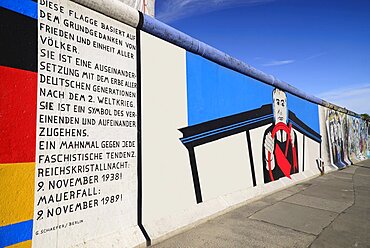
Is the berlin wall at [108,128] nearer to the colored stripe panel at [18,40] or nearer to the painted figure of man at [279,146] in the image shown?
the colored stripe panel at [18,40]

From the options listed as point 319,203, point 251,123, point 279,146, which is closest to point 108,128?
point 251,123

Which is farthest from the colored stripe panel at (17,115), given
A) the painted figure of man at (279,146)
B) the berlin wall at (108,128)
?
the painted figure of man at (279,146)

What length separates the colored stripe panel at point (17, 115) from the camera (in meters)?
2.09

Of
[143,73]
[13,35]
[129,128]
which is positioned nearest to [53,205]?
[129,128]

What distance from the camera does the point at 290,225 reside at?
377cm

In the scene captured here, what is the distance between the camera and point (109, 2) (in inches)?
114

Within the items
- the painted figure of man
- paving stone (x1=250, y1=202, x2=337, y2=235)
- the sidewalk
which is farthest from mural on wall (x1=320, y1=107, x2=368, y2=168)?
paving stone (x1=250, y1=202, x2=337, y2=235)

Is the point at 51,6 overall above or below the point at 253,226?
above

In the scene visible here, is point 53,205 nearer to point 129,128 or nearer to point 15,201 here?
point 15,201

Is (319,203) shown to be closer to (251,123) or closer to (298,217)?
(298,217)

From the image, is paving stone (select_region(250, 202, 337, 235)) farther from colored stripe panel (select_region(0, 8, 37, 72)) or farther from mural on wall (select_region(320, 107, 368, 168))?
mural on wall (select_region(320, 107, 368, 168))

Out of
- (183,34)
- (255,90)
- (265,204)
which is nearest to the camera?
(183,34)

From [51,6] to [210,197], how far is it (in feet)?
12.3

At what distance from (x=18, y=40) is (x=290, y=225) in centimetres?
443
